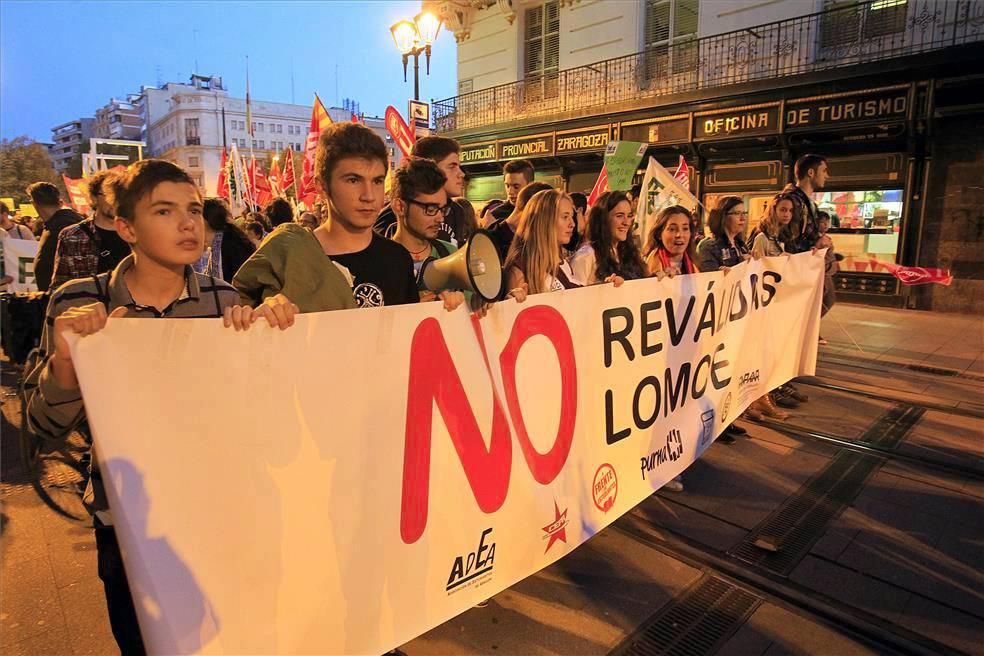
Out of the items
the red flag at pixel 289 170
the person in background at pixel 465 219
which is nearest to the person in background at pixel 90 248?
the person in background at pixel 465 219

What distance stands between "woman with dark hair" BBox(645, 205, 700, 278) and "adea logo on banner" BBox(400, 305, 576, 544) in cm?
185

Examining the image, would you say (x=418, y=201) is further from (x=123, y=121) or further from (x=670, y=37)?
(x=123, y=121)

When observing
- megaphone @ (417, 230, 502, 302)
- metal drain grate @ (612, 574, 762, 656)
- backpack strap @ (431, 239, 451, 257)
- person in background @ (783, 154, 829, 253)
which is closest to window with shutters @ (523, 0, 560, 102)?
person in background @ (783, 154, 829, 253)

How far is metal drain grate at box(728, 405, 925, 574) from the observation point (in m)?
3.22

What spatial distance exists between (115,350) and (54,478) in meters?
3.84

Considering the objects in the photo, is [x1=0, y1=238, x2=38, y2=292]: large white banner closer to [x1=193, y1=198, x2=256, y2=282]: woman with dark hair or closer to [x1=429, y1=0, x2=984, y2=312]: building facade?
[x1=193, y1=198, x2=256, y2=282]: woman with dark hair

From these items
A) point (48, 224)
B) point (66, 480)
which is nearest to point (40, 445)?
point (66, 480)

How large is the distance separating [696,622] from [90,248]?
13.2 feet

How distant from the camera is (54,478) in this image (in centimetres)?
440

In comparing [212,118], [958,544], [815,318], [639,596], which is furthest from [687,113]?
[212,118]

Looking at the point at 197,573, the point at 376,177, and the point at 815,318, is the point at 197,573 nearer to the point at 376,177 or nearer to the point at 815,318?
the point at 376,177

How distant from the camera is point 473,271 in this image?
225 centimetres

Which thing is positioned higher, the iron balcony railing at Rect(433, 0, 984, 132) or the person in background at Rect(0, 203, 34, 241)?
the iron balcony railing at Rect(433, 0, 984, 132)

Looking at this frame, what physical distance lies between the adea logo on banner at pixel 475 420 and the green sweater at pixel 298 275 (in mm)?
342
